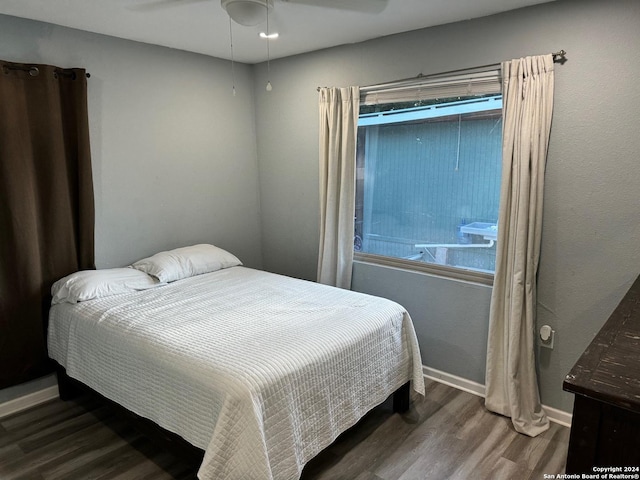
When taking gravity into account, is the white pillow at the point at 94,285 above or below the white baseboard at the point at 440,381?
above

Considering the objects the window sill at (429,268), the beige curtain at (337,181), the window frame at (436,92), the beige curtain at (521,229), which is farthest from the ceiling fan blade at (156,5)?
the window sill at (429,268)

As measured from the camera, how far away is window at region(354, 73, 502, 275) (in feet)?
8.96

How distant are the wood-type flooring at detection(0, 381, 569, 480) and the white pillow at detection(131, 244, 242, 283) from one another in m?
0.94

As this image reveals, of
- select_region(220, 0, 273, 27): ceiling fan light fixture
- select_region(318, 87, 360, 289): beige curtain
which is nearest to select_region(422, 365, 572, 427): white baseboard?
select_region(318, 87, 360, 289): beige curtain

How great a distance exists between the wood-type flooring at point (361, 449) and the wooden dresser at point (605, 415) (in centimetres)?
124

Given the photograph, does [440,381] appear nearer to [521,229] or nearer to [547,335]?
[547,335]

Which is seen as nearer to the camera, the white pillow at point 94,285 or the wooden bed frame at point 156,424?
the wooden bed frame at point 156,424

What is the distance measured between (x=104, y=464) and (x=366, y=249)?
222 cm

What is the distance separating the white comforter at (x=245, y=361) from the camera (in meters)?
1.72

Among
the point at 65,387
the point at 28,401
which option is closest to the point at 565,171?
the point at 65,387

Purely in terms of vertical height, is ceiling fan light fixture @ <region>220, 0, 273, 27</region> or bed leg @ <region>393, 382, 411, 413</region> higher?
ceiling fan light fixture @ <region>220, 0, 273, 27</region>

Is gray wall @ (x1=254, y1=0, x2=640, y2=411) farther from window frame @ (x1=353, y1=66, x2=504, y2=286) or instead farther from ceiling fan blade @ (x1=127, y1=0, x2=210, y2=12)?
ceiling fan blade @ (x1=127, y1=0, x2=210, y2=12)

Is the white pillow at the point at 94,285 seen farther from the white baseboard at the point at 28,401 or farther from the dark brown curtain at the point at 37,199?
the white baseboard at the point at 28,401

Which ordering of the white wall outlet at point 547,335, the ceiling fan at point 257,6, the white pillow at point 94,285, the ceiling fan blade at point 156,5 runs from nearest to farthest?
1. the ceiling fan at point 257,6
2. the ceiling fan blade at point 156,5
3. the white wall outlet at point 547,335
4. the white pillow at point 94,285
